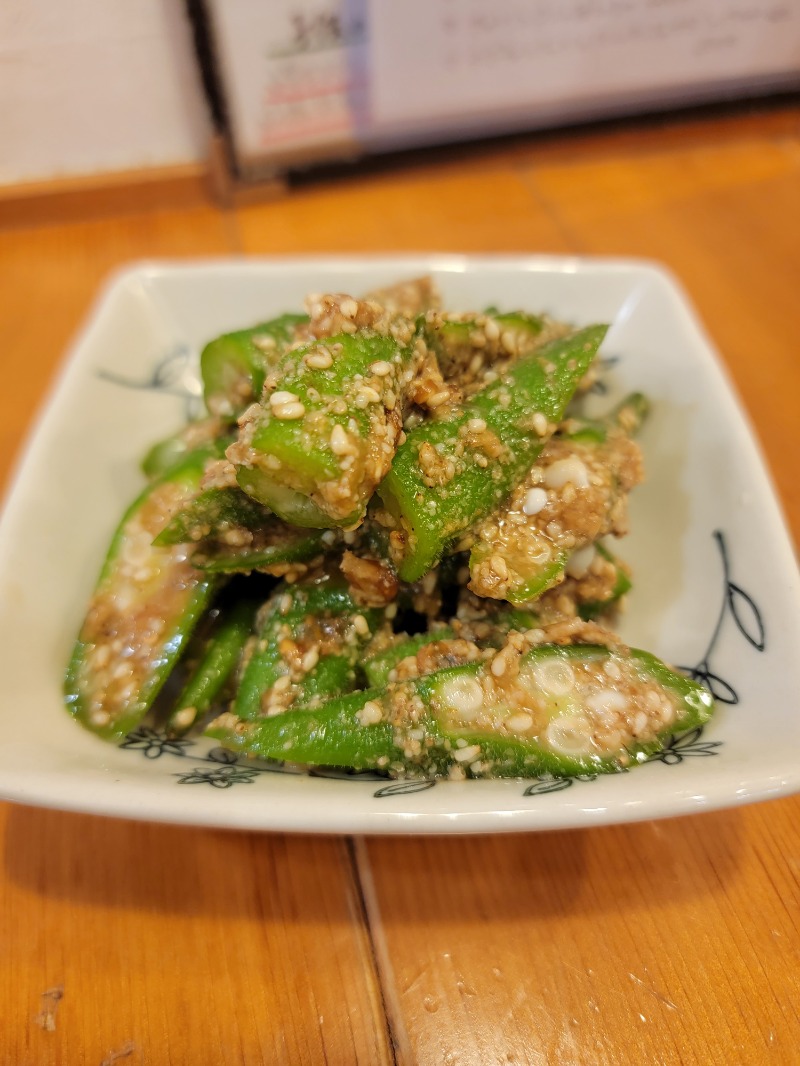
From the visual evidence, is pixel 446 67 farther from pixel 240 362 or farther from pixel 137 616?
pixel 137 616

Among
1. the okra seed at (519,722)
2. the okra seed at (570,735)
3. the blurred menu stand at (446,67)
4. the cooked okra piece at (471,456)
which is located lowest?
the okra seed at (570,735)

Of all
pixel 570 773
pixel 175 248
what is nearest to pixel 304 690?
pixel 570 773

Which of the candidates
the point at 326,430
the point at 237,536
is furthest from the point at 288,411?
the point at 237,536

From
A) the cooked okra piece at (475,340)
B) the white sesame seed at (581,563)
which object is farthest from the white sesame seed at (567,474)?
the cooked okra piece at (475,340)

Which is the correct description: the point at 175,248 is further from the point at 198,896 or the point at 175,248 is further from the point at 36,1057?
the point at 36,1057

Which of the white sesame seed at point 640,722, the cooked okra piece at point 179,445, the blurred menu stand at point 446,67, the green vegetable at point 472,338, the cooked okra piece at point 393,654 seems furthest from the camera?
the blurred menu stand at point 446,67

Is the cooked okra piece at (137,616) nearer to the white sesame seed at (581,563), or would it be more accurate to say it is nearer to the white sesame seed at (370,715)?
the white sesame seed at (370,715)
